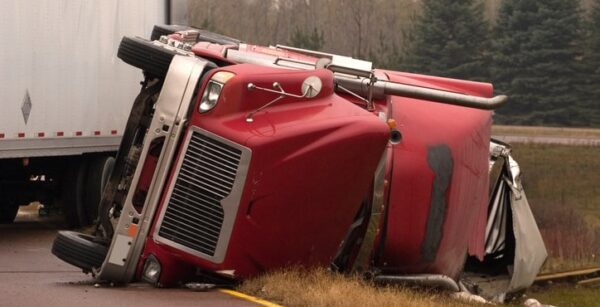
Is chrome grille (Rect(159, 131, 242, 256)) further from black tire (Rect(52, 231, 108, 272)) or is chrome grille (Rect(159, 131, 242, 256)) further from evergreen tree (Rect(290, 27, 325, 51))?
evergreen tree (Rect(290, 27, 325, 51))

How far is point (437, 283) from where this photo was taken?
38.3ft

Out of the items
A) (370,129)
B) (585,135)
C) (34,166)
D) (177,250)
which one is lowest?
(585,135)

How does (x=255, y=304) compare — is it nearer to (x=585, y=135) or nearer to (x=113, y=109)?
(x=113, y=109)

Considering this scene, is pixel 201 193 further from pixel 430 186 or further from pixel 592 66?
pixel 592 66

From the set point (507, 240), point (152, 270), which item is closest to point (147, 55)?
point (152, 270)

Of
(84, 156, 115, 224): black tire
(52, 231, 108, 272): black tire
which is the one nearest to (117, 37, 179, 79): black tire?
(52, 231, 108, 272): black tire

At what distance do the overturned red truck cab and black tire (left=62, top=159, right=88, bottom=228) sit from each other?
22.8 feet

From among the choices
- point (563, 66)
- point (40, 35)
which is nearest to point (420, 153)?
point (40, 35)

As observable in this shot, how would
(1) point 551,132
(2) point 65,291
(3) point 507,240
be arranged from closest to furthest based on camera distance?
(2) point 65,291 → (3) point 507,240 → (1) point 551,132

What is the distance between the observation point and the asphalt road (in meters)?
9.69

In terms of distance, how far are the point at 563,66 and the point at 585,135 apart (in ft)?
29.4

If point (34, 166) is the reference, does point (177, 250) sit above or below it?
above

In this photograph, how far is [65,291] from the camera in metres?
10.4

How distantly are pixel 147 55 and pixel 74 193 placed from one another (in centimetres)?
784
